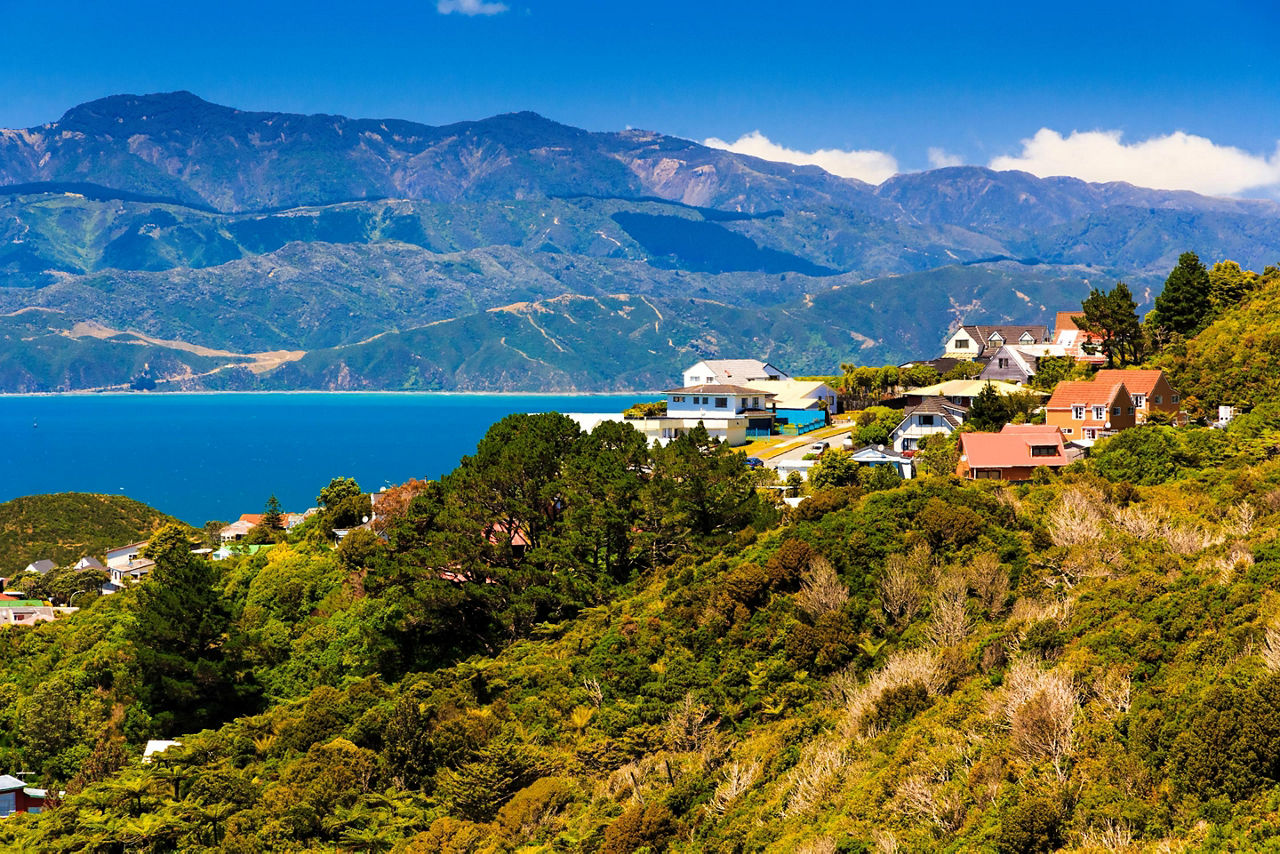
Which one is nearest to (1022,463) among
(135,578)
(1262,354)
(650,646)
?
(1262,354)

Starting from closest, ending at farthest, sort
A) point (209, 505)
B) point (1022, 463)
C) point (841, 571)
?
point (841, 571), point (1022, 463), point (209, 505)

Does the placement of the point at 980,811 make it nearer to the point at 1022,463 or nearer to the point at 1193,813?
the point at 1193,813

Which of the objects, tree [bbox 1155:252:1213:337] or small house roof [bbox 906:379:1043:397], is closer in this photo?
tree [bbox 1155:252:1213:337]

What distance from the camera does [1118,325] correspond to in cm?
6250

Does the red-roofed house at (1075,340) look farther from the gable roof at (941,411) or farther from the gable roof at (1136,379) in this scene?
the gable roof at (1136,379)

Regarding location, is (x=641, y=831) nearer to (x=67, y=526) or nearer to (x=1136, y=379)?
(x=1136, y=379)

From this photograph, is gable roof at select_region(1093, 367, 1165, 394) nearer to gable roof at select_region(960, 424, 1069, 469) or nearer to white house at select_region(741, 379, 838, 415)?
gable roof at select_region(960, 424, 1069, 469)

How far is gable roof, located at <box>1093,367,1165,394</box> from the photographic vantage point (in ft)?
171

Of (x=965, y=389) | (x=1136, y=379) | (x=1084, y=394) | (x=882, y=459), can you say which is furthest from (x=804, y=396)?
(x=1136, y=379)

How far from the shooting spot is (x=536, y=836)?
78.4 feet

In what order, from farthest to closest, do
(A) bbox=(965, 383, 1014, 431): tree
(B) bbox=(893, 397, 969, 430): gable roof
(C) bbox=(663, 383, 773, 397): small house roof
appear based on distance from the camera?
(C) bbox=(663, 383, 773, 397): small house roof
(B) bbox=(893, 397, 969, 430): gable roof
(A) bbox=(965, 383, 1014, 431): tree

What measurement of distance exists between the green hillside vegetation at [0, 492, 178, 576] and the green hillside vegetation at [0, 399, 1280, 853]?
184 feet

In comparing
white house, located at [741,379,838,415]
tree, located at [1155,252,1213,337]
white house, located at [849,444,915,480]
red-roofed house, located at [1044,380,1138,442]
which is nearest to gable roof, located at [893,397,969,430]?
white house, located at [849,444,915,480]

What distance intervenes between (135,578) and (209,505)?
251ft
